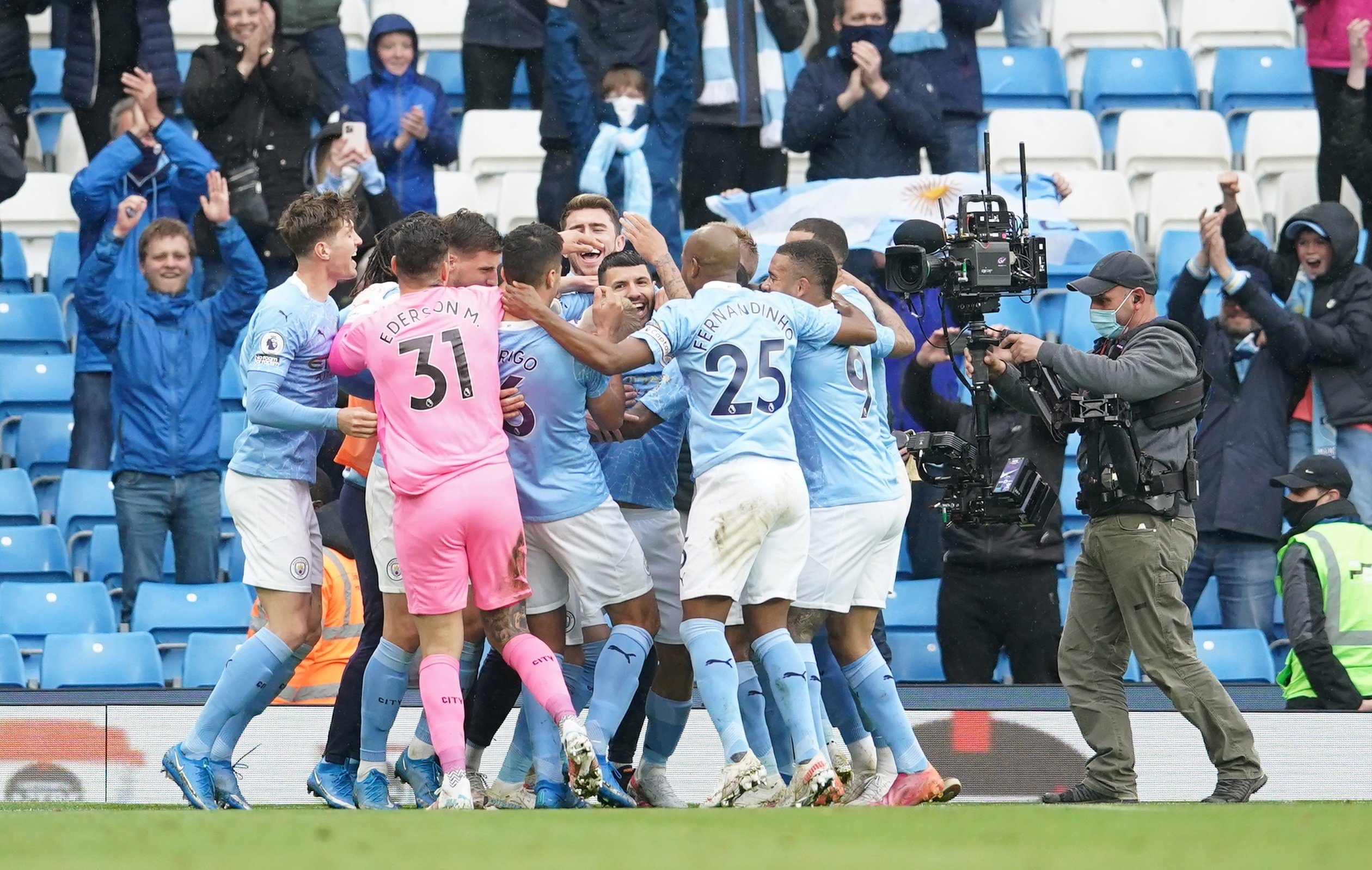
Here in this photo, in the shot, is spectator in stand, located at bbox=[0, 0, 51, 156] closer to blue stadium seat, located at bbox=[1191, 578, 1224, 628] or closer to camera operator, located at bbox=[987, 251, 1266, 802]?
camera operator, located at bbox=[987, 251, 1266, 802]

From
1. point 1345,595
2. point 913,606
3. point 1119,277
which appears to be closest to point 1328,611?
point 1345,595

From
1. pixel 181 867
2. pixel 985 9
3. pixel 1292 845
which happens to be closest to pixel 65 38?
pixel 985 9

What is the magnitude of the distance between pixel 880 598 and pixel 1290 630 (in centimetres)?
221

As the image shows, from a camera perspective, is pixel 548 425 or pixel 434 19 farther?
pixel 434 19

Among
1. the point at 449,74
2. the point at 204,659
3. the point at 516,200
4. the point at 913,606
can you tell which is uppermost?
the point at 449,74

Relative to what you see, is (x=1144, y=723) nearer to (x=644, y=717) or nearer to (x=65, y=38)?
(x=644, y=717)

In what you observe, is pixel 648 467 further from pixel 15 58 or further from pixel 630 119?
pixel 15 58

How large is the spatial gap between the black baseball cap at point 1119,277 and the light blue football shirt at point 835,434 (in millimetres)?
1040

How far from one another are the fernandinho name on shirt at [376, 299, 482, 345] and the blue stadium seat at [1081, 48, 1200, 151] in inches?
313

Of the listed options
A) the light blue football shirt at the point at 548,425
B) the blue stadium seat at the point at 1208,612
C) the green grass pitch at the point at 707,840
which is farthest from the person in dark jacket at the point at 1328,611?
the light blue football shirt at the point at 548,425

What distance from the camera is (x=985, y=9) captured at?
1177 cm

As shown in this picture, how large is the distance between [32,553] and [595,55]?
14.1 feet

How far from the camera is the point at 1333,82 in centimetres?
1138

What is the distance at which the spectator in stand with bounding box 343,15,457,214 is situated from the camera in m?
11.0
